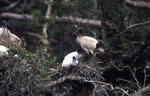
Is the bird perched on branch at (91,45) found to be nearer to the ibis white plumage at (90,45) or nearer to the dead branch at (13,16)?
Result: the ibis white plumage at (90,45)

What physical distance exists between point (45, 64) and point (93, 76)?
0.81 m

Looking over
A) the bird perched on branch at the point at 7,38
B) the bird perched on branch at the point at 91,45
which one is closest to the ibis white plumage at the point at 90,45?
the bird perched on branch at the point at 91,45

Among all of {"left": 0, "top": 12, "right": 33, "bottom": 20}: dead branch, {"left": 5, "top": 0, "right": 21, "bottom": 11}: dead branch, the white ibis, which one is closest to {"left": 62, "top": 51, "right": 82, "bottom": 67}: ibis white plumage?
the white ibis

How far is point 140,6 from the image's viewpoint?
654 cm

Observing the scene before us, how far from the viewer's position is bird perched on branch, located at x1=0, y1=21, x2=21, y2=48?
653 cm

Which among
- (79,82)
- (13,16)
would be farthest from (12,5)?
(79,82)

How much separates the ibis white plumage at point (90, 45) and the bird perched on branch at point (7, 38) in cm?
113

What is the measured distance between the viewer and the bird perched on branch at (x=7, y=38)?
6525 millimetres

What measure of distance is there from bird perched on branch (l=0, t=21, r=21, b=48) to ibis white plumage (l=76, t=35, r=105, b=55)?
1.13m

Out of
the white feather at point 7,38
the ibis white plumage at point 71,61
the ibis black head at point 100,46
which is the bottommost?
the ibis black head at point 100,46

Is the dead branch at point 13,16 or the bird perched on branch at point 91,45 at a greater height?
the bird perched on branch at point 91,45

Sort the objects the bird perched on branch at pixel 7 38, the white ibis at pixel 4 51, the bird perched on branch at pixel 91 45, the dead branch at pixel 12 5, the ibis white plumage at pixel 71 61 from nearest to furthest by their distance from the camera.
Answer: the white ibis at pixel 4 51
the ibis white plumage at pixel 71 61
the bird perched on branch at pixel 7 38
the bird perched on branch at pixel 91 45
the dead branch at pixel 12 5

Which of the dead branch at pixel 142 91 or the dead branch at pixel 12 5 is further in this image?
the dead branch at pixel 12 5

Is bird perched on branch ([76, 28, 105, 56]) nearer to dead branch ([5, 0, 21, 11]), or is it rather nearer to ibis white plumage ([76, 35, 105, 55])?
ibis white plumage ([76, 35, 105, 55])
